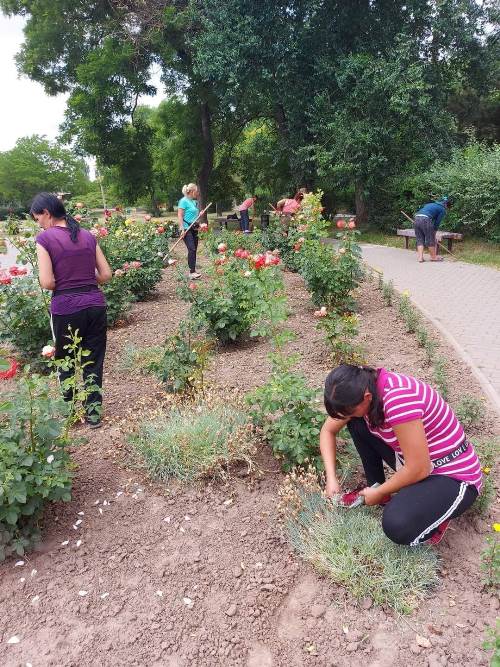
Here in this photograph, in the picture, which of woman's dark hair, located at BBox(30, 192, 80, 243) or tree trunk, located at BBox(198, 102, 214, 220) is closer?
woman's dark hair, located at BBox(30, 192, 80, 243)

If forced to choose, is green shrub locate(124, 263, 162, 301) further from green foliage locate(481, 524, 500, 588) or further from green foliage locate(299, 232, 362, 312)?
green foliage locate(481, 524, 500, 588)

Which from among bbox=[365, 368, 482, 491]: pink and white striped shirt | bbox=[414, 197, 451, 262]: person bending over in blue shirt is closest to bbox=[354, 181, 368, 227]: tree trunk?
bbox=[414, 197, 451, 262]: person bending over in blue shirt

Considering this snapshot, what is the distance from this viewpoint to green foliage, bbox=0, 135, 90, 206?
4312 cm

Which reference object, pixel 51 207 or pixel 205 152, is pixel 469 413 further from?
pixel 205 152

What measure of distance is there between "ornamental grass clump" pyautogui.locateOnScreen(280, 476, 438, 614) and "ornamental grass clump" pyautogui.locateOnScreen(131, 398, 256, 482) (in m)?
0.55

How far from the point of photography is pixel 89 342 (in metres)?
3.58

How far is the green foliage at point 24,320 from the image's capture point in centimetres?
483

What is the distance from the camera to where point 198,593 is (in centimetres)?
221

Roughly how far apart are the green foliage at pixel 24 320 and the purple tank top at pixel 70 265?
1524 millimetres

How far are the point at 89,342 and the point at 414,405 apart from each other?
2388mm

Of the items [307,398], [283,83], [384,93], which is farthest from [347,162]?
[307,398]

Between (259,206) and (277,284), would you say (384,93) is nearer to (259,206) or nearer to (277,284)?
(259,206)

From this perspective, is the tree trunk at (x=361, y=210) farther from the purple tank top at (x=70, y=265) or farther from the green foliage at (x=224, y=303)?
the purple tank top at (x=70, y=265)

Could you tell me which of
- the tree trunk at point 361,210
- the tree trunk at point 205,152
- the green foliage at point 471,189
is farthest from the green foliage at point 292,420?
the tree trunk at point 205,152
